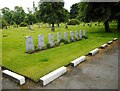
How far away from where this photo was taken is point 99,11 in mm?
20641

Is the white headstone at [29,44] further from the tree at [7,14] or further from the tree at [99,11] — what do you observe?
the tree at [7,14]

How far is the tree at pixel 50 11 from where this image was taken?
999 inches

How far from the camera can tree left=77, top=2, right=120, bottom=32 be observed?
19.8 metres

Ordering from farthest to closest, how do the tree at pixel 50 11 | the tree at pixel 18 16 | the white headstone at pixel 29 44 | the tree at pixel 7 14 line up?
the tree at pixel 7 14 → the tree at pixel 18 16 → the tree at pixel 50 11 → the white headstone at pixel 29 44

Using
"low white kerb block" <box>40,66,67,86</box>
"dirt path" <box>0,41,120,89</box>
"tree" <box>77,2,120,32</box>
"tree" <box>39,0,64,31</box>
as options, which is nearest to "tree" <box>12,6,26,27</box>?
"tree" <box>39,0,64,31</box>

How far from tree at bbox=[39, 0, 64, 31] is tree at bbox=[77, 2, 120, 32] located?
5197 mm

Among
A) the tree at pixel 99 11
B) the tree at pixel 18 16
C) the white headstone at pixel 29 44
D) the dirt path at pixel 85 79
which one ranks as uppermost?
the tree at pixel 18 16

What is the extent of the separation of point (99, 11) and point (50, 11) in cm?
865

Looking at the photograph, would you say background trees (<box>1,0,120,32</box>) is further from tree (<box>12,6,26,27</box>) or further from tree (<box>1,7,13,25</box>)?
tree (<box>1,7,13,25</box>)

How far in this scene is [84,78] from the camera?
573 cm

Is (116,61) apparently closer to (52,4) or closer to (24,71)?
(24,71)

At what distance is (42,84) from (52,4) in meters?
21.8

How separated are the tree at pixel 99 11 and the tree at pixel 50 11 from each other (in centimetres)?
520

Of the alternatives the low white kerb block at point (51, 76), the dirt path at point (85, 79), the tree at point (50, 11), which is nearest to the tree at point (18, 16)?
the tree at point (50, 11)
